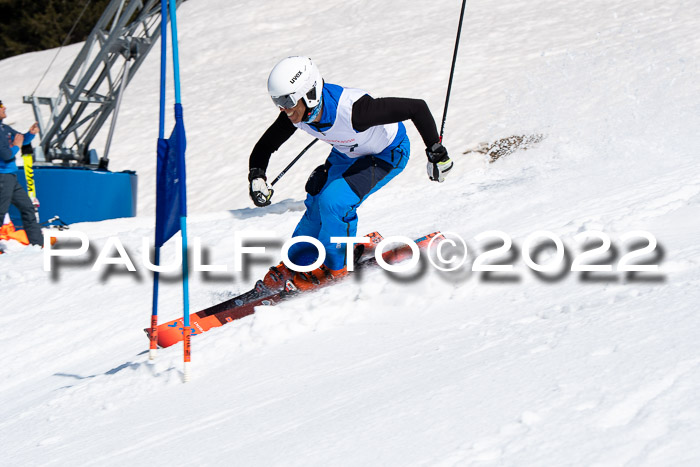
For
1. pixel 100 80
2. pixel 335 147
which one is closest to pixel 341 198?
pixel 335 147

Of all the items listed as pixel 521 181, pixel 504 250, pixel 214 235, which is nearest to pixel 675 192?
pixel 504 250

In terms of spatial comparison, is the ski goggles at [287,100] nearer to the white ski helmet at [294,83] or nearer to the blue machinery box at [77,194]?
the white ski helmet at [294,83]

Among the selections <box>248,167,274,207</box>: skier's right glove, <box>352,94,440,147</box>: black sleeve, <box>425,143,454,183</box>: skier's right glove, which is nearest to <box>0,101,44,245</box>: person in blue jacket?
<box>248,167,274,207</box>: skier's right glove

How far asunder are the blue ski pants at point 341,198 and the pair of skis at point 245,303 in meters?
0.25

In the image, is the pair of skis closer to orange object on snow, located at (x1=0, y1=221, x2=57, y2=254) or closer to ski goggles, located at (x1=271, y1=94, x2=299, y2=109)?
ski goggles, located at (x1=271, y1=94, x2=299, y2=109)

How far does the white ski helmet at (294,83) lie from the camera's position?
13.6 ft

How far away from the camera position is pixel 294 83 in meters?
4.14

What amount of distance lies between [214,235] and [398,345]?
13.9ft

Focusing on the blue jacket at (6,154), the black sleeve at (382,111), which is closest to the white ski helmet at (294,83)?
the black sleeve at (382,111)

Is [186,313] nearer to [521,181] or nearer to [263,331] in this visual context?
[263,331]

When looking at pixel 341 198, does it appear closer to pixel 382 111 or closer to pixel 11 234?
pixel 382 111

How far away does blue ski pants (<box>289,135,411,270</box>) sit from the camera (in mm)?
4613

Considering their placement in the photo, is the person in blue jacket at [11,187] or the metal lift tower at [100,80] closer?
the person in blue jacket at [11,187]

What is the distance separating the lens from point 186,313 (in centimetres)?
380
